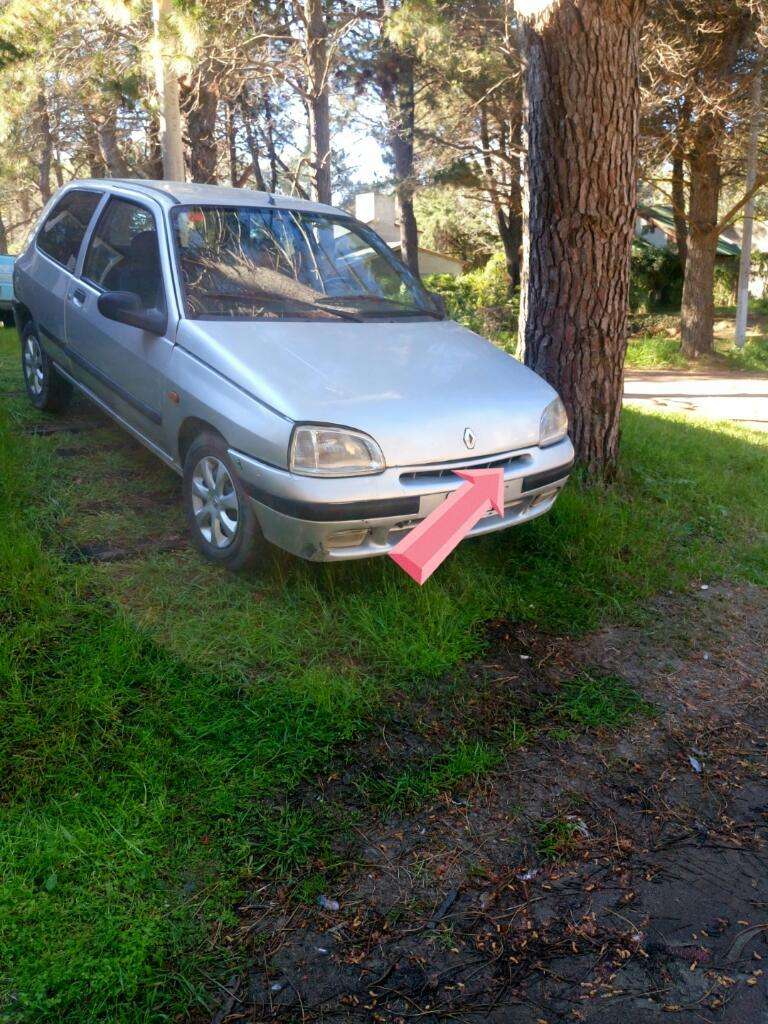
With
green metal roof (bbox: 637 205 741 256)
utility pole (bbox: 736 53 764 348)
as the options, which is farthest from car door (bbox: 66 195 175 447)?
green metal roof (bbox: 637 205 741 256)

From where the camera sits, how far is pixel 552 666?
4.05 m

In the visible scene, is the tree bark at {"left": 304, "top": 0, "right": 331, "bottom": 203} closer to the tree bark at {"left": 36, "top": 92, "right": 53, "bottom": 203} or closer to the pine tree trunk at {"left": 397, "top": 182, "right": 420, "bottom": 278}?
the tree bark at {"left": 36, "top": 92, "right": 53, "bottom": 203}

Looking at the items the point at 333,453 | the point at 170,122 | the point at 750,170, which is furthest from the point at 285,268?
the point at 750,170

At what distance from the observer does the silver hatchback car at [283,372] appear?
3.81m

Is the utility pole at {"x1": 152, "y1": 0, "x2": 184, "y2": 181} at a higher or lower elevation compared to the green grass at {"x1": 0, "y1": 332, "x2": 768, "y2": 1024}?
higher

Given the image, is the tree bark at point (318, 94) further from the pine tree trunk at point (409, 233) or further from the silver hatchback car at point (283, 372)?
the silver hatchback car at point (283, 372)

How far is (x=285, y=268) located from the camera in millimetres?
5035

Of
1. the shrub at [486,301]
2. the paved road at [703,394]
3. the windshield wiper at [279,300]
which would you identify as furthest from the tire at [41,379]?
the shrub at [486,301]

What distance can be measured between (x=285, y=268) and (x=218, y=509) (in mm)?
1577

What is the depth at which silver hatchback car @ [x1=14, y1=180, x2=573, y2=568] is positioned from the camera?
150 inches

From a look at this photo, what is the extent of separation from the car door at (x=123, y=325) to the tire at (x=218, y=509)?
1.50ft

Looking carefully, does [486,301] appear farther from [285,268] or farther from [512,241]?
[285,268]

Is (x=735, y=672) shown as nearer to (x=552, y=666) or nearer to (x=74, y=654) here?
(x=552, y=666)
